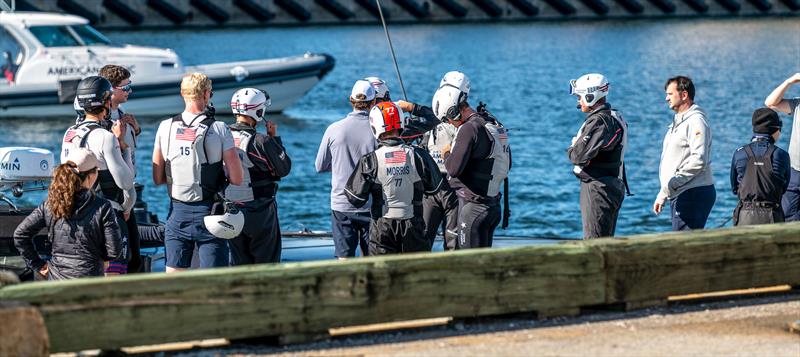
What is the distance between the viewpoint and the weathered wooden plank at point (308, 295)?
22.0 feet

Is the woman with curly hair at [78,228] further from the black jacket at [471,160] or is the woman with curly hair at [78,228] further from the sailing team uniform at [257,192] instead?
the black jacket at [471,160]

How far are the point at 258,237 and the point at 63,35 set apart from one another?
18768mm

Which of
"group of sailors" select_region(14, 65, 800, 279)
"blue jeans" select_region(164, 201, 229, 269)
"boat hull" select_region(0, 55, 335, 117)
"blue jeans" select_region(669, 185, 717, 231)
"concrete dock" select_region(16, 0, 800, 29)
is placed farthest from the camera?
"concrete dock" select_region(16, 0, 800, 29)

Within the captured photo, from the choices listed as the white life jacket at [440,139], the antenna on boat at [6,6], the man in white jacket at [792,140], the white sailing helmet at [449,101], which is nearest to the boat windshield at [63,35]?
the antenna on boat at [6,6]

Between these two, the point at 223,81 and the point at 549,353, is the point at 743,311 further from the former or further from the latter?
the point at 223,81

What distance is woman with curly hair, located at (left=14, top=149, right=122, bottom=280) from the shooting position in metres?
7.51

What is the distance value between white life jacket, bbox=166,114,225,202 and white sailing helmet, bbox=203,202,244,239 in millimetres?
157

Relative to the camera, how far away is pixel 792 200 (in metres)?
9.80

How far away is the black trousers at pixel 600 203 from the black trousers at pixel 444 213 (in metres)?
0.92

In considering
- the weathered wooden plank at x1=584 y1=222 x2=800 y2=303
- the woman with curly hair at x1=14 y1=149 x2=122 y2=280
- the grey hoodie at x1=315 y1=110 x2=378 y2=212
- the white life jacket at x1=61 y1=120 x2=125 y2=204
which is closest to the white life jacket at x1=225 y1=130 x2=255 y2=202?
the grey hoodie at x1=315 y1=110 x2=378 y2=212

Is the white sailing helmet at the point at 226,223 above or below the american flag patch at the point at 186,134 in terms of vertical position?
below

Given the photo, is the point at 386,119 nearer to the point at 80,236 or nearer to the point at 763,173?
the point at 80,236

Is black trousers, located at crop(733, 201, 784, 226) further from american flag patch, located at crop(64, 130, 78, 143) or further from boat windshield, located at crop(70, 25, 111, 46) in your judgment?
boat windshield, located at crop(70, 25, 111, 46)

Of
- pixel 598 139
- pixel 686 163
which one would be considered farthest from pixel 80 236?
pixel 686 163
